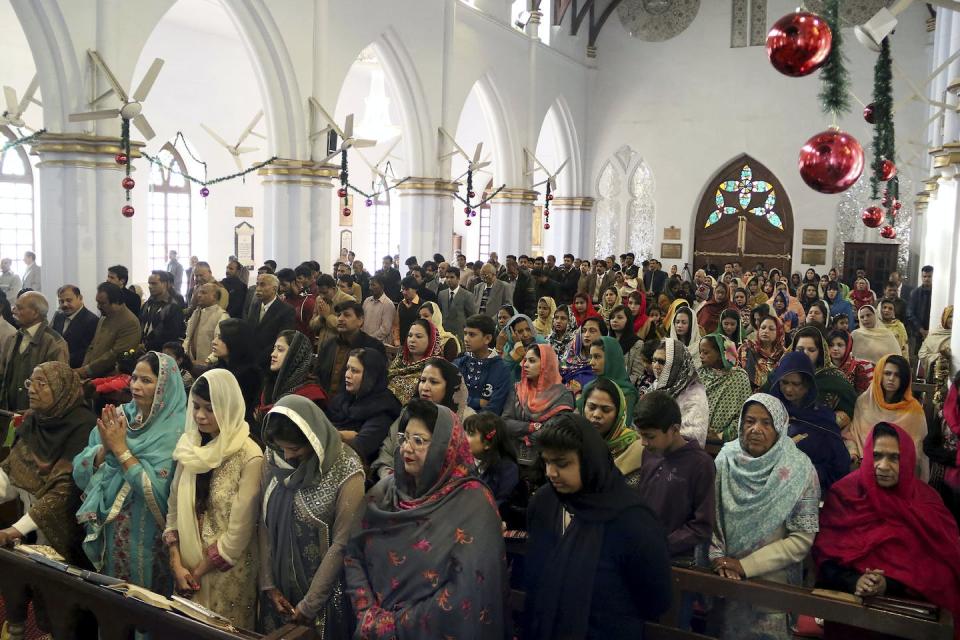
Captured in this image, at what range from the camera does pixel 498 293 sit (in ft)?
36.6

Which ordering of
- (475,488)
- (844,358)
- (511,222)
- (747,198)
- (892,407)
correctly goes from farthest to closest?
1. (747,198)
2. (511,222)
3. (844,358)
4. (892,407)
5. (475,488)

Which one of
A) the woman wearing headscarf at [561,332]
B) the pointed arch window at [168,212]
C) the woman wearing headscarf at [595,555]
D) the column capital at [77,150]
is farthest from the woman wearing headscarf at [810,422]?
the pointed arch window at [168,212]

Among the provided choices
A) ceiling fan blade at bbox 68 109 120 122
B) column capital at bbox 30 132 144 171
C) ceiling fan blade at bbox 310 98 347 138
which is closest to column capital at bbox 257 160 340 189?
ceiling fan blade at bbox 310 98 347 138

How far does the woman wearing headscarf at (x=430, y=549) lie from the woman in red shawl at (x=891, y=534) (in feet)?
4.89

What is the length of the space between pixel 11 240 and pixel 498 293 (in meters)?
9.72

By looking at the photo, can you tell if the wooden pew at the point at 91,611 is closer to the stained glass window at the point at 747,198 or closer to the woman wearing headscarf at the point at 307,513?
the woman wearing headscarf at the point at 307,513

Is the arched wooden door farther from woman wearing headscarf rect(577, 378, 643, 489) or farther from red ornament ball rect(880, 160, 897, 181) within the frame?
woman wearing headscarf rect(577, 378, 643, 489)

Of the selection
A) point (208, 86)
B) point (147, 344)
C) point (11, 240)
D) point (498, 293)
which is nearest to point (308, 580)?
point (147, 344)

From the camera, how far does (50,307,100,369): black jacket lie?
6.83m

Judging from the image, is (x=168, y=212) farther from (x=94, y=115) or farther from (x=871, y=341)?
(x=871, y=341)

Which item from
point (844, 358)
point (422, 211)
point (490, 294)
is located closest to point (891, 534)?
point (844, 358)

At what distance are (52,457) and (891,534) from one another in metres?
3.68

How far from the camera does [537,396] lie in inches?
190

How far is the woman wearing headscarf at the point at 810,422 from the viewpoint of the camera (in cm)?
427
